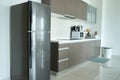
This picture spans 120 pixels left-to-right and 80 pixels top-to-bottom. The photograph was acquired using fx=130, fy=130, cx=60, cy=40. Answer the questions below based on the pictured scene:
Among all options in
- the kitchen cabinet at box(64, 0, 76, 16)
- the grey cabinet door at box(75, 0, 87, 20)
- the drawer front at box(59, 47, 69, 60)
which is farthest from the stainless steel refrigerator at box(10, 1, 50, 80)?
the grey cabinet door at box(75, 0, 87, 20)

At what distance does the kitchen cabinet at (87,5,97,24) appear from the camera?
18.4 feet

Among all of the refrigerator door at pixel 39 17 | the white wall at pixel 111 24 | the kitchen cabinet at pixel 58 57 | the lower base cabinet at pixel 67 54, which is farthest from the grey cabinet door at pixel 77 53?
the white wall at pixel 111 24

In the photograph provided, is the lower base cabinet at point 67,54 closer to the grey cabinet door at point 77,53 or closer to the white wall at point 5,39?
the grey cabinet door at point 77,53

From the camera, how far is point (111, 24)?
21.2 feet

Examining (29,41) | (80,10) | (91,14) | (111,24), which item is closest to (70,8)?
(80,10)

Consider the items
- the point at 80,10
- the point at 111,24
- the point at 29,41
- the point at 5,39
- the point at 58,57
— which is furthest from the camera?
the point at 111,24

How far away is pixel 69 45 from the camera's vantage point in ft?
11.5

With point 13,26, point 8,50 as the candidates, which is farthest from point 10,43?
point 13,26

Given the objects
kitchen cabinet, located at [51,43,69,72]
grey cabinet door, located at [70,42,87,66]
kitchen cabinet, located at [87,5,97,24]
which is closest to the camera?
kitchen cabinet, located at [51,43,69,72]

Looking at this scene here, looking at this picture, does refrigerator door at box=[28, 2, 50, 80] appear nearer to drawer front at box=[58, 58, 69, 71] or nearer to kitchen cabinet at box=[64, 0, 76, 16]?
drawer front at box=[58, 58, 69, 71]

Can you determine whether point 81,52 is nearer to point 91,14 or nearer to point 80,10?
point 80,10

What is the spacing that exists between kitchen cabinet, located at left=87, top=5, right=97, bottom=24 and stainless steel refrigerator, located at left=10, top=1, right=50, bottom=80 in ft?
10.7

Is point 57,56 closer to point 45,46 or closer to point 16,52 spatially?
point 45,46

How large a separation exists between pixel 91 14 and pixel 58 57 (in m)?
3.52
